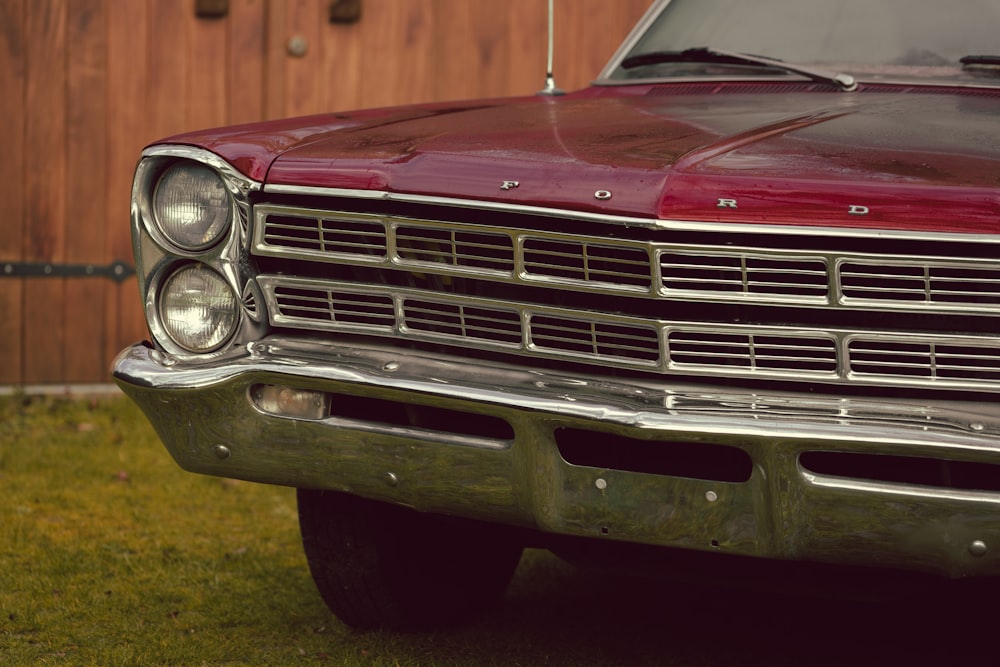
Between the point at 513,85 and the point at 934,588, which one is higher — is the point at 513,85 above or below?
above

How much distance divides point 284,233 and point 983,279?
1.23 metres


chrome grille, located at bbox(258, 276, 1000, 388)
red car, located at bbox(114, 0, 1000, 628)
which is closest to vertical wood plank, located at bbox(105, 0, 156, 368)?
red car, located at bbox(114, 0, 1000, 628)

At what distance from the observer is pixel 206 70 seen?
19.8 ft

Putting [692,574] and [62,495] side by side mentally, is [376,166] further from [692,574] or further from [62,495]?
[62,495]

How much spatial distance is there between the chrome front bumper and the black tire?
0.40m

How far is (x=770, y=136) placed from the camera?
2461 mm

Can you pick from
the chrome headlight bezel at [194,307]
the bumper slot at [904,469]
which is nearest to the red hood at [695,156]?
the chrome headlight bezel at [194,307]

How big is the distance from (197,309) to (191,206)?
0.20 meters

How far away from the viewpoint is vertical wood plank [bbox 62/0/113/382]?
5.86m

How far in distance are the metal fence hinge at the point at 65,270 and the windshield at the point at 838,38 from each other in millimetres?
3098

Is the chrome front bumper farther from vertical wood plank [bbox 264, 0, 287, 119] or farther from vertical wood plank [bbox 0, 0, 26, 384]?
vertical wood plank [bbox 264, 0, 287, 119]

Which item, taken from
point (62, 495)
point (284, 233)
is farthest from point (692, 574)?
point (62, 495)

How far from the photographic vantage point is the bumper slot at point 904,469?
216 cm

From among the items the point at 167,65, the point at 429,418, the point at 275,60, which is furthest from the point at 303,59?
the point at 429,418
